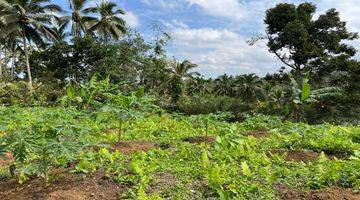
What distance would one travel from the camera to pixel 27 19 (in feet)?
116

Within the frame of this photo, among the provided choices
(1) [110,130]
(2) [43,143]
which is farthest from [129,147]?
(1) [110,130]

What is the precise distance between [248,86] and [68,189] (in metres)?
35.5

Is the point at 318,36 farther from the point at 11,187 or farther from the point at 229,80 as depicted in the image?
the point at 11,187

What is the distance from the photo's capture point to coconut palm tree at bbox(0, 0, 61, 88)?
3397 centimetres

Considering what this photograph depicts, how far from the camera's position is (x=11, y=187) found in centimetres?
587

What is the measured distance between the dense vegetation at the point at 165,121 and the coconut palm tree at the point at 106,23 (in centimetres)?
9

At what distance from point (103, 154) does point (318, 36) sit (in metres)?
24.3

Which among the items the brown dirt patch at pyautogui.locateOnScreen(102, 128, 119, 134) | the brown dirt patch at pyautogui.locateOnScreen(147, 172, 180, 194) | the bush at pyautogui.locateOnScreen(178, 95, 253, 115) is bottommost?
the brown dirt patch at pyautogui.locateOnScreen(147, 172, 180, 194)

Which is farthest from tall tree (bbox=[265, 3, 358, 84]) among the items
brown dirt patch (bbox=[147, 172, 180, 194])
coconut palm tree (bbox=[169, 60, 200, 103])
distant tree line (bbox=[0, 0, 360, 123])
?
brown dirt patch (bbox=[147, 172, 180, 194])

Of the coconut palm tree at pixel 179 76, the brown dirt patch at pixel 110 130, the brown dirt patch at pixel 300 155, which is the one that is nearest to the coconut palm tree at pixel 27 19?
the coconut palm tree at pixel 179 76

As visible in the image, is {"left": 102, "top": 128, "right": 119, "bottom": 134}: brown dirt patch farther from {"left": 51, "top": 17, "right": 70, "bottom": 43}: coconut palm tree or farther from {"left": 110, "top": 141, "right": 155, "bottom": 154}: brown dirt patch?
{"left": 51, "top": 17, "right": 70, "bottom": 43}: coconut palm tree

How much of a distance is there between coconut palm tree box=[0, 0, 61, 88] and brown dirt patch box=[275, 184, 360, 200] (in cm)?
2998

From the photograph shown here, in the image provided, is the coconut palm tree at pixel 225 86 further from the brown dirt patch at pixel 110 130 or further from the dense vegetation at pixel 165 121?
the brown dirt patch at pixel 110 130

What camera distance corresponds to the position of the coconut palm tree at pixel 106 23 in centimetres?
4004
